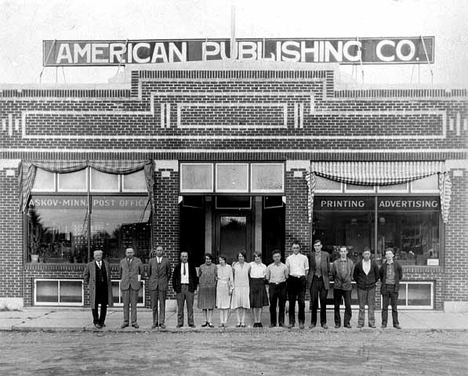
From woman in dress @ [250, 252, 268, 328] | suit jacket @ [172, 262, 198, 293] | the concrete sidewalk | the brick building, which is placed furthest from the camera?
the brick building

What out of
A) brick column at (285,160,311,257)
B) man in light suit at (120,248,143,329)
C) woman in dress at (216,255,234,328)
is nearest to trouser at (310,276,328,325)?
woman in dress at (216,255,234,328)

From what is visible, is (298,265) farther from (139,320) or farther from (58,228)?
(58,228)

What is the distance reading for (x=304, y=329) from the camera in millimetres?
13359

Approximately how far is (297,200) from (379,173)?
222 cm

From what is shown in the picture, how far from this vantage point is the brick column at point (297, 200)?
15.7 m

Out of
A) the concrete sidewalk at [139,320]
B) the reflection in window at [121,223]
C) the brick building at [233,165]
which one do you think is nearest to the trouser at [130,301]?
the concrete sidewalk at [139,320]

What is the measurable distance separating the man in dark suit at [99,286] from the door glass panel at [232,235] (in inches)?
201

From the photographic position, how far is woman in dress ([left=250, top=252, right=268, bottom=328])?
44.5 ft

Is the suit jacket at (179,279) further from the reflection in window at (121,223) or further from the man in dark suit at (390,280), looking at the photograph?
the man in dark suit at (390,280)

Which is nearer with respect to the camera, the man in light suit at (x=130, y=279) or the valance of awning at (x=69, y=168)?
the man in light suit at (x=130, y=279)

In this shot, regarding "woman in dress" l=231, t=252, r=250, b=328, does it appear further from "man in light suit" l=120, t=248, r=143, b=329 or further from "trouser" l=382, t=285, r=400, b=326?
"trouser" l=382, t=285, r=400, b=326

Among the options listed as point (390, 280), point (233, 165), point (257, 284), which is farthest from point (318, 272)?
point (233, 165)

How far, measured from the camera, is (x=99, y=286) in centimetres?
1350

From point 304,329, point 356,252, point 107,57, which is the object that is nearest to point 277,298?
point 304,329
